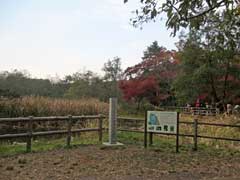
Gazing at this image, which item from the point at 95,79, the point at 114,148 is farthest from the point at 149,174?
the point at 95,79

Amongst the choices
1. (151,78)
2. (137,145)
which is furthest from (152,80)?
(137,145)

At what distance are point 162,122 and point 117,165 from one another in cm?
319

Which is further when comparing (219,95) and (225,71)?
(219,95)

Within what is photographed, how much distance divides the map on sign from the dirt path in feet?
2.91

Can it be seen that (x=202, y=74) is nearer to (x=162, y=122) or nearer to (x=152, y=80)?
(x=152, y=80)

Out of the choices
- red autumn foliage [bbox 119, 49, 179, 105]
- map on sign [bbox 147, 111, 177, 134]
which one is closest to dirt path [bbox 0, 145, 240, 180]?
map on sign [bbox 147, 111, 177, 134]

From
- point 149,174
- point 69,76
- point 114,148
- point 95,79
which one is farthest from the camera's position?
point 69,76

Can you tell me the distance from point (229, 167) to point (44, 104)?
14.2m

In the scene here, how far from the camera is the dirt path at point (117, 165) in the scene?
24.2 ft

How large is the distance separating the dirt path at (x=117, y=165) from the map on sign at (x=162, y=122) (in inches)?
34.9

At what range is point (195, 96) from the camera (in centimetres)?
3041

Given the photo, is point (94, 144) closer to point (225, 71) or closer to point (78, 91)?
point (225, 71)

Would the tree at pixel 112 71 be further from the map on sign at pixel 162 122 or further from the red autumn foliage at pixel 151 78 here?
the map on sign at pixel 162 122

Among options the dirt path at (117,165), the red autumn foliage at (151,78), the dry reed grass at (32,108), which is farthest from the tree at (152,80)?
the dirt path at (117,165)
